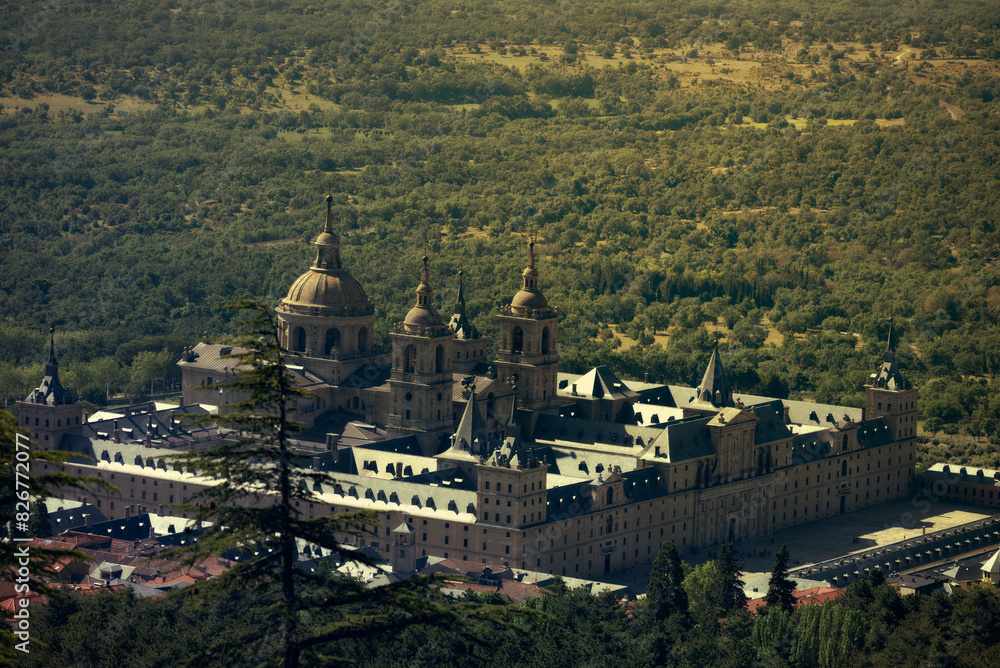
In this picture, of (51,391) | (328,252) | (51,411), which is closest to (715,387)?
(328,252)

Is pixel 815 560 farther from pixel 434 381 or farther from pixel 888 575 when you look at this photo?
pixel 434 381

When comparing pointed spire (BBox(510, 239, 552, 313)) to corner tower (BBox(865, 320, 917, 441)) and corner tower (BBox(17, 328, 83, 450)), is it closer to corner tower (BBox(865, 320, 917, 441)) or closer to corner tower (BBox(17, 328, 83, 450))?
corner tower (BBox(865, 320, 917, 441))

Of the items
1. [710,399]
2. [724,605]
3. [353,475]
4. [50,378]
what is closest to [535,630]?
[724,605]

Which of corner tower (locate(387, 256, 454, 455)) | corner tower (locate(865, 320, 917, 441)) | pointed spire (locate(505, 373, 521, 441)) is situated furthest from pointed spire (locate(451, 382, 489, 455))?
corner tower (locate(865, 320, 917, 441))

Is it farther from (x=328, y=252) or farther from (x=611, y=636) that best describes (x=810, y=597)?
(x=328, y=252)

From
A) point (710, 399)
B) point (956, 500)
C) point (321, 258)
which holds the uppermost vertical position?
point (321, 258)

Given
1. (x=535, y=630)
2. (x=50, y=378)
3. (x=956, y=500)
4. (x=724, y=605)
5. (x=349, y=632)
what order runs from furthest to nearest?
(x=956, y=500) → (x=50, y=378) → (x=724, y=605) → (x=535, y=630) → (x=349, y=632)
